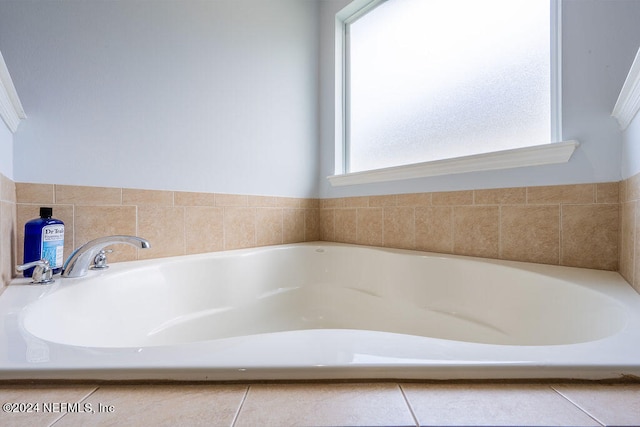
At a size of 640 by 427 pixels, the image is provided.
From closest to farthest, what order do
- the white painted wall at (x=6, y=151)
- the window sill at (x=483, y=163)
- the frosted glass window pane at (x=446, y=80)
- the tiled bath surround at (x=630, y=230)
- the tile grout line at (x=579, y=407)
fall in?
the tile grout line at (x=579, y=407), the tiled bath surround at (x=630, y=230), the white painted wall at (x=6, y=151), the window sill at (x=483, y=163), the frosted glass window pane at (x=446, y=80)

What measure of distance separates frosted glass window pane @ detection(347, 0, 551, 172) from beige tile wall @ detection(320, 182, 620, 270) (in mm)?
228

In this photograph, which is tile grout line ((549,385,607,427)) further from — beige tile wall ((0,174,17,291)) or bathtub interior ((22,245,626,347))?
beige tile wall ((0,174,17,291))

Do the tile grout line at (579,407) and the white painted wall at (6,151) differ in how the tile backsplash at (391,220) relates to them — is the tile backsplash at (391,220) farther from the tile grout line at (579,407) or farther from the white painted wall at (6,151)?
the tile grout line at (579,407)

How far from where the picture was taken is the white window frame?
948 millimetres

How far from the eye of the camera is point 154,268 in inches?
40.4

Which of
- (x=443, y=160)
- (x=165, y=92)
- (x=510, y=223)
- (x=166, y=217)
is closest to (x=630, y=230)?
(x=510, y=223)

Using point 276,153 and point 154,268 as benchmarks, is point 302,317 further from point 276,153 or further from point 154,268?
point 276,153

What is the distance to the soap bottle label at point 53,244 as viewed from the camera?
85cm

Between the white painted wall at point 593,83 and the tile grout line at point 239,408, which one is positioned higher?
the white painted wall at point 593,83

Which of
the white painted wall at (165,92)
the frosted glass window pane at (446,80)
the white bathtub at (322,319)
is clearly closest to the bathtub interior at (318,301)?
the white bathtub at (322,319)

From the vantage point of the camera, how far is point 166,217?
121 centimetres

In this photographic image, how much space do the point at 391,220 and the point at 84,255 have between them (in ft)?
4.11

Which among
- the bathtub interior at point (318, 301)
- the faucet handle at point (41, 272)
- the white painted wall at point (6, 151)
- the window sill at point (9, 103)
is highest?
the window sill at point (9, 103)

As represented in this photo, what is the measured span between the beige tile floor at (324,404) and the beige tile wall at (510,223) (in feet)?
2.33
